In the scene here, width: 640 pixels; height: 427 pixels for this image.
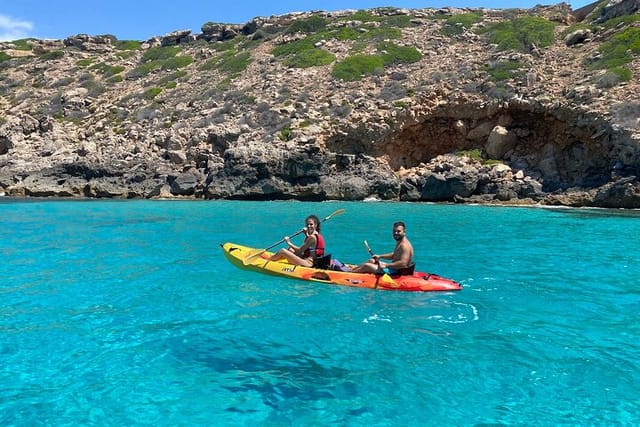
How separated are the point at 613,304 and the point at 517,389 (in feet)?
15.9

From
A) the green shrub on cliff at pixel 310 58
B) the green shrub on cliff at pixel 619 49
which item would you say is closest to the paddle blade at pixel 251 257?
the green shrub on cliff at pixel 619 49

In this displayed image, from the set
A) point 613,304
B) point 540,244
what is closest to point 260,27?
point 540,244

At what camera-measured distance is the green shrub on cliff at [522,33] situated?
42.6m

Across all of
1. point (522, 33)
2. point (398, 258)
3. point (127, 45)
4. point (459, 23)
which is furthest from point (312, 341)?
point (127, 45)

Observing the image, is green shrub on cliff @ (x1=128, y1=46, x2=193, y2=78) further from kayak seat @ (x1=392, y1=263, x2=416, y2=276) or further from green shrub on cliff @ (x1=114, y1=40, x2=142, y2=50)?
kayak seat @ (x1=392, y1=263, x2=416, y2=276)

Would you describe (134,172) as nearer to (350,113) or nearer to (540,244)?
(350,113)

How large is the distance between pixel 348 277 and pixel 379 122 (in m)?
27.2

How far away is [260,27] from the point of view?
6259 centimetres

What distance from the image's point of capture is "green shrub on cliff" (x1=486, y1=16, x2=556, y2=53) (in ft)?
140

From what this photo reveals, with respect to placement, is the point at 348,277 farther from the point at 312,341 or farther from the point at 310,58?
the point at 310,58

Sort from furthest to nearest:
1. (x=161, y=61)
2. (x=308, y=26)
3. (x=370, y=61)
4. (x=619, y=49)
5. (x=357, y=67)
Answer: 1. (x=308, y=26)
2. (x=161, y=61)
3. (x=370, y=61)
4. (x=357, y=67)
5. (x=619, y=49)

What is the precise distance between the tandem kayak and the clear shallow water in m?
0.25

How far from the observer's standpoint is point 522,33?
44.9 metres

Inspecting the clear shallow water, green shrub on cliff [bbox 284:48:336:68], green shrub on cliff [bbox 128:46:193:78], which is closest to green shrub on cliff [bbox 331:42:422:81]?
green shrub on cliff [bbox 284:48:336:68]
